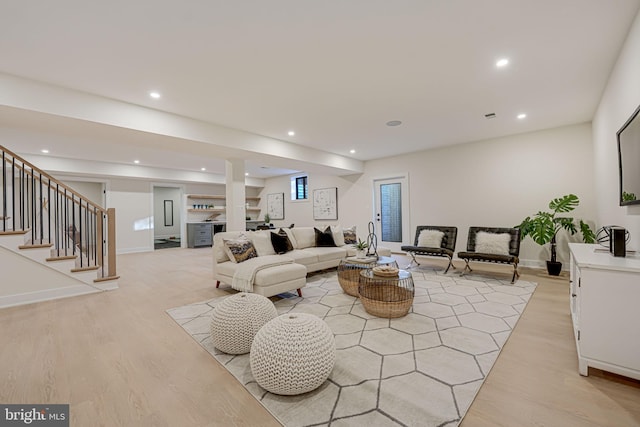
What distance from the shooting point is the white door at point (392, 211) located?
22.6 ft

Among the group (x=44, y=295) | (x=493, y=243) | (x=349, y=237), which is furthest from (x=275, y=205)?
(x=493, y=243)

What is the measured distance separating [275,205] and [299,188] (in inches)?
55.0

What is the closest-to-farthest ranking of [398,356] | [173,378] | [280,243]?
[173,378] < [398,356] < [280,243]

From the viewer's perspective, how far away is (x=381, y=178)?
730 cm

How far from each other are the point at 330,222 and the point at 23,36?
7.15 metres

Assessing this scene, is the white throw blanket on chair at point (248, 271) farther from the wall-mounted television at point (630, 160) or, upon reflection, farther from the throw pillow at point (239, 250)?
the wall-mounted television at point (630, 160)

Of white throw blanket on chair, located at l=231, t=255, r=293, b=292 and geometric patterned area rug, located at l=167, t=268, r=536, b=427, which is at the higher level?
white throw blanket on chair, located at l=231, t=255, r=293, b=292

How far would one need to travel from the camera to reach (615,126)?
2.85 m

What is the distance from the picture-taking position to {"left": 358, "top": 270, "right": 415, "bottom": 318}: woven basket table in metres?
2.77

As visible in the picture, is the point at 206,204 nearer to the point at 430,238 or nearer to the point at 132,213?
the point at 132,213

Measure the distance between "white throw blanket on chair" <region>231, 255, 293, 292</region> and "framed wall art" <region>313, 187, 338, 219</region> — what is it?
501 cm

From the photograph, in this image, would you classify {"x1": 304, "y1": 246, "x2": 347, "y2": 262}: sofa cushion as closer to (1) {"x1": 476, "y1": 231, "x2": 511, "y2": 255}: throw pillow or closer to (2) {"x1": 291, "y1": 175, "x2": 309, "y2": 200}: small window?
(1) {"x1": 476, "y1": 231, "x2": 511, "y2": 255}: throw pillow

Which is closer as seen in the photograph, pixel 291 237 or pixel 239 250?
pixel 239 250

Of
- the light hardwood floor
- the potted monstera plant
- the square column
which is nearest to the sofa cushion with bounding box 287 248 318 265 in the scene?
the square column
